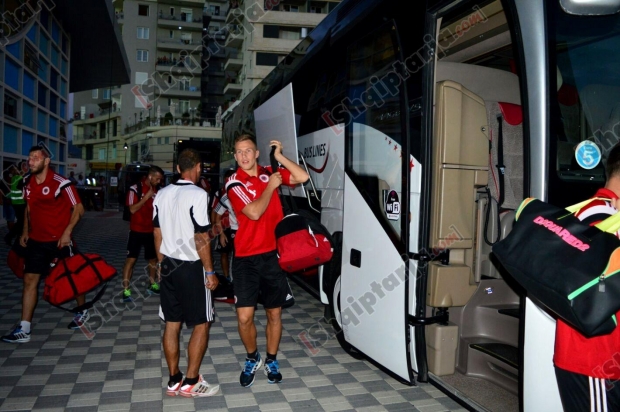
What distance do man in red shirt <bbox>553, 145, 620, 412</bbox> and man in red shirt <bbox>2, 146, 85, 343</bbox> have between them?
463 cm

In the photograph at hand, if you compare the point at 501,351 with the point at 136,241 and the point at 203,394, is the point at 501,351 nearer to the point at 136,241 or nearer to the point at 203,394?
the point at 203,394

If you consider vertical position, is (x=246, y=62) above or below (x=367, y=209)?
above

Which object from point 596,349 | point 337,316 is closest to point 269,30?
point 337,316

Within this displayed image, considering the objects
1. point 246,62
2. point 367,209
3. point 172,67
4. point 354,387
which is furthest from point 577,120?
point 172,67

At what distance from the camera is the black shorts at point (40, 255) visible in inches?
200

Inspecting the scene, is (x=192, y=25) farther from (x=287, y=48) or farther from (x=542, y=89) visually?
(x=542, y=89)

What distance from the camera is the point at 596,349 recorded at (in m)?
1.99

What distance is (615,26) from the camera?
8.59 ft

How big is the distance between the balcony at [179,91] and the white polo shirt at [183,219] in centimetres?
6003

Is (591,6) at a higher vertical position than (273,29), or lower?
lower

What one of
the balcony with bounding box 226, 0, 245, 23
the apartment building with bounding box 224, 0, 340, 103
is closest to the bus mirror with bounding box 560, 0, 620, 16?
the apartment building with bounding box 224, 0, 340, 103

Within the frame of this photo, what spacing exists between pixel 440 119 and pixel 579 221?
1852 millimetres

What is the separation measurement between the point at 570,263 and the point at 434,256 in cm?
186

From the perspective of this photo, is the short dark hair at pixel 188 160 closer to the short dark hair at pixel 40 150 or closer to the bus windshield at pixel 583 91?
the short dark hair at pixel 40 150
